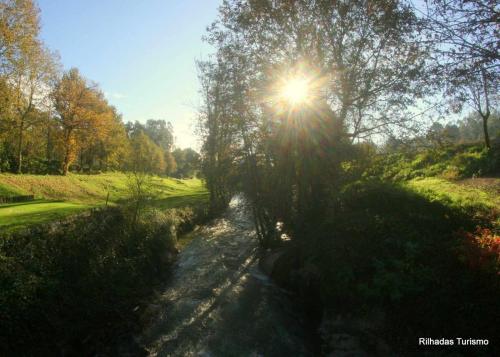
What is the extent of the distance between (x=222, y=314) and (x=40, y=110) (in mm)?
36471

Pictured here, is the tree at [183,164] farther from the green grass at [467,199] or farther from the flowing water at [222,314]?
the green grass at [467,199]

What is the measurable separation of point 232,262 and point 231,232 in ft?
22.7

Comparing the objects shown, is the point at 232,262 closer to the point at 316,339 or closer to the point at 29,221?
the point at 316,339

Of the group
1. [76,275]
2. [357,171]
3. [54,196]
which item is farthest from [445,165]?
[54,196]

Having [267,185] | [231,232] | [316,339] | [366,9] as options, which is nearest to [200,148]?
[231,232]

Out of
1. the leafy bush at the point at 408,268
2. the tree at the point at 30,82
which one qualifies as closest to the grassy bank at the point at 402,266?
the leafy bush at the point at 408,268

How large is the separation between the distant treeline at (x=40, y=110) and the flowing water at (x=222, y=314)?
269 inches

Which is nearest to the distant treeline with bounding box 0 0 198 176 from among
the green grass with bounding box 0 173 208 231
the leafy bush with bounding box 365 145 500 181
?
the green grass with bounding box 0 173 208 231

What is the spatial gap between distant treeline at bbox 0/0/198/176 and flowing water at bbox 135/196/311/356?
6829mm

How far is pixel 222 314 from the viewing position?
11453mm

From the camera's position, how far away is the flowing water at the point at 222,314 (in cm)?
942

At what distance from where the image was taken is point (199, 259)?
58.1 ft

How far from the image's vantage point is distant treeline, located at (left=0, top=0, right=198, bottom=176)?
2522 centimetres

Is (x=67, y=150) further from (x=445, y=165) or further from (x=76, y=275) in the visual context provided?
(x=445, y=165)
